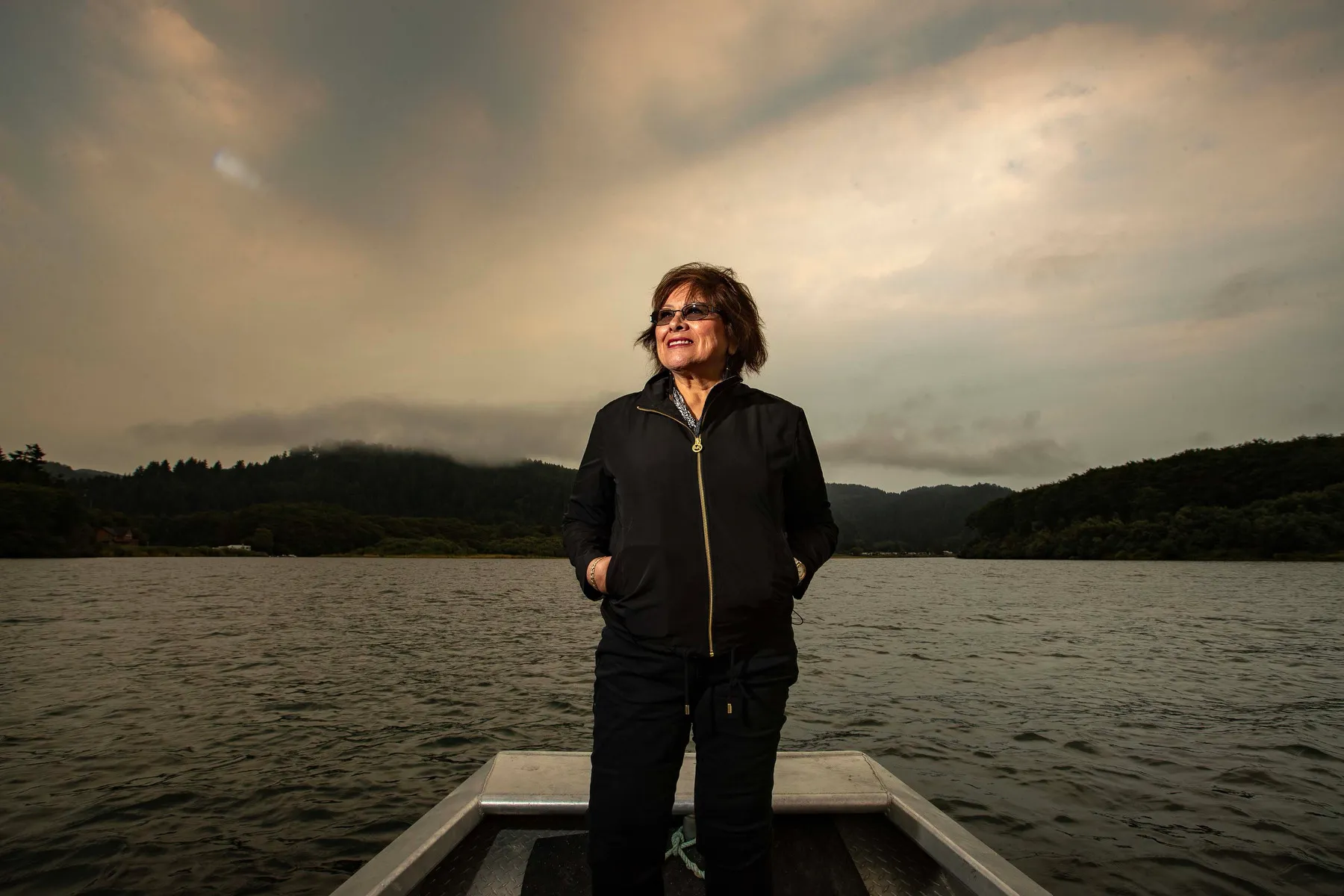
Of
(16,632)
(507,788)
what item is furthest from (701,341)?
(16,632)

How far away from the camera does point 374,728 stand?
1363 cm

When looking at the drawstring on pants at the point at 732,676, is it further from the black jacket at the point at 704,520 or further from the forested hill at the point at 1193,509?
the forested hill at the point at 1193,509

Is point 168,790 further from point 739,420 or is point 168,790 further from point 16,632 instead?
point 16,632

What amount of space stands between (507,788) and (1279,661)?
87.4 ft

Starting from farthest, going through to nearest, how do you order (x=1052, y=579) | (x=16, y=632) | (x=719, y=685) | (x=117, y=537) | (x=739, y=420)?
1. (x=117, y=537)
2. (x=1052, y=579)
3. (x=16, y=632)
4. (x=739, y=420)
5. (x=719, y=685)

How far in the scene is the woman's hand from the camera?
2.99 metres

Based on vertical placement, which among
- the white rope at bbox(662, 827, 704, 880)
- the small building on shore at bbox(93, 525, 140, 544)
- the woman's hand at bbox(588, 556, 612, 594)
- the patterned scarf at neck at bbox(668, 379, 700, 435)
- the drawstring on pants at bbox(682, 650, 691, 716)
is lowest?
the white rope at bbox(662, 827, 704, 880)

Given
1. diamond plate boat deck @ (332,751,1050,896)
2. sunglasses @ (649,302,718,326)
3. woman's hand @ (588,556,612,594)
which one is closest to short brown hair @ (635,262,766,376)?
sunglasses @ (649,302,718,326)

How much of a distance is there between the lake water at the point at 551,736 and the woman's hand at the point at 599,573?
247 inches

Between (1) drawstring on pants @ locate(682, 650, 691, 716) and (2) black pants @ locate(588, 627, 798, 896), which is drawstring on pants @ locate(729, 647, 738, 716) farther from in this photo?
(1) drawstring on pants @ locate(682, 650, 691, 716)

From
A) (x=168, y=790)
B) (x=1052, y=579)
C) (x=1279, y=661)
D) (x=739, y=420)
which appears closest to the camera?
(x=739, y=420)

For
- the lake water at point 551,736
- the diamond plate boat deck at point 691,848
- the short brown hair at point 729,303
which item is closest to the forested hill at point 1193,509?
the lake water at point 551,736

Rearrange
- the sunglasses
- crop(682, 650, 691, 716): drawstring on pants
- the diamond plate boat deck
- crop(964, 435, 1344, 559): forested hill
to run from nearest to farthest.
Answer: crop(682, 650, 691, 716): drawstring on pants, the sunglasses, the diamond plate boat deck, crop(964, 435, 1344, 559): forested hill

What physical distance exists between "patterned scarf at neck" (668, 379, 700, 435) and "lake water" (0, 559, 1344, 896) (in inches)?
270
